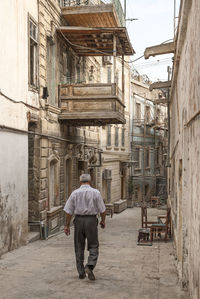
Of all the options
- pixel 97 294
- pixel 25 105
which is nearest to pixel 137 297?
pixel 97 294

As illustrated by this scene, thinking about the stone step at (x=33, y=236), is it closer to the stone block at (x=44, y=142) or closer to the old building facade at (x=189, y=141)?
the stone block at (x=44, y=142)

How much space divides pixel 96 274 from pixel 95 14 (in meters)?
10.3

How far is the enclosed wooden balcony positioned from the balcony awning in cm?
52

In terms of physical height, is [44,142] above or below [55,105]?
below

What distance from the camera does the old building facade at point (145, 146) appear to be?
3575cm

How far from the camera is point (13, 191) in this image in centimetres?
1031

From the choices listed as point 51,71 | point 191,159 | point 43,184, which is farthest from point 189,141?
point 51,71

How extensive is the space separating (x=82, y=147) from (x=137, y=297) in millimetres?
13628

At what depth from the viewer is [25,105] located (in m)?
11.4

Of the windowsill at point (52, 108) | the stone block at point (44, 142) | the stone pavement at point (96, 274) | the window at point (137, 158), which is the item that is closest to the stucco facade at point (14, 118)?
the stone pavement at point (96, 274)

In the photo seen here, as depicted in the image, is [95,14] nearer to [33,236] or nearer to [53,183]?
[53,183]

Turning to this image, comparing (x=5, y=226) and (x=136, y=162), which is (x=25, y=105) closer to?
(x=5, y=226)

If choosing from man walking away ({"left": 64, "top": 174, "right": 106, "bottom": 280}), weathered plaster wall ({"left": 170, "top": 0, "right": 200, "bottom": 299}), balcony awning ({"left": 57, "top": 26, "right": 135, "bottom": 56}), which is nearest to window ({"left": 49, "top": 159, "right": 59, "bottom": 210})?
balcony awning ({"left": 57, "top": 26, "right": 135, "bottom": 56})

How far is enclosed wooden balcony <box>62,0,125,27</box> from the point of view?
1452 centimetres
